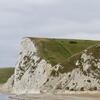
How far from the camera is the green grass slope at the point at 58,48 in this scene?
5225 inches

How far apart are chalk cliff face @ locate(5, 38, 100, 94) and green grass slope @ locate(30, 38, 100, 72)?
55.6 inches

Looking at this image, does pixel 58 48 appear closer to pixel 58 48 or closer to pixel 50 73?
pixel 58 48

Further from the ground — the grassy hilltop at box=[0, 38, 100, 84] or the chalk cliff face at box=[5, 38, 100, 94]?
the grassy hilltop at box=[0, 38, 100, 84]

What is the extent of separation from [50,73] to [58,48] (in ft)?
64.0

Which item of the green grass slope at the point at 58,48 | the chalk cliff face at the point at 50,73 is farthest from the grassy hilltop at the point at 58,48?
the chalk cliff face at the point at 50,73

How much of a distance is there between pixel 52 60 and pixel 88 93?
25.6m

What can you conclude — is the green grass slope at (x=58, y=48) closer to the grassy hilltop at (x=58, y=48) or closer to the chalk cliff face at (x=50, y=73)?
the grassy hilltop at (x=58, y=48)

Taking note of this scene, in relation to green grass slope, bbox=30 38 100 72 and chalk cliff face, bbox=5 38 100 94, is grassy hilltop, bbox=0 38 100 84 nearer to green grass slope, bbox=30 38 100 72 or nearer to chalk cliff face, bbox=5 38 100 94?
green grass slope, bbox=30 38 100 72

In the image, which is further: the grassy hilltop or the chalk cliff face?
the grassy hilltop

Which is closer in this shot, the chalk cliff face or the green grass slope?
the chalk cliff face

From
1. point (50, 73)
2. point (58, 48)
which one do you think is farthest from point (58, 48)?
point (50, 73)

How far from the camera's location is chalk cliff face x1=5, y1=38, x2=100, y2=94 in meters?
110

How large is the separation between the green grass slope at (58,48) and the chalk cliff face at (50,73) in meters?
1.41

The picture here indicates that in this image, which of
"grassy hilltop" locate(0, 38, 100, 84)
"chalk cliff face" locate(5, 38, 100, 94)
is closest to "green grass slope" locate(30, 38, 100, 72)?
"grassy hilltop" locate(0, 38, 100, 84)
